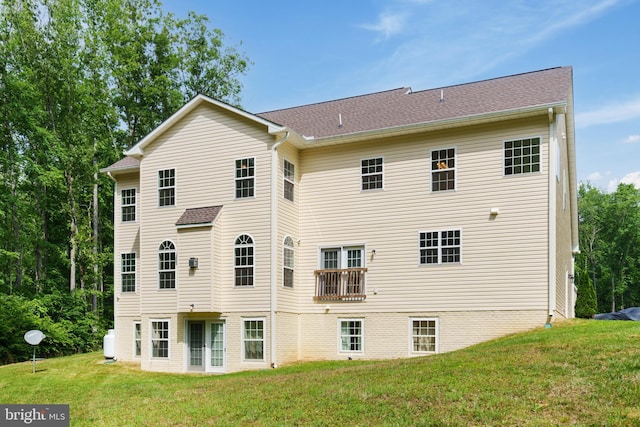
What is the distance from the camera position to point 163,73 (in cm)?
3456

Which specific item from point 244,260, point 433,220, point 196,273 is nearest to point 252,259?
point 244,260

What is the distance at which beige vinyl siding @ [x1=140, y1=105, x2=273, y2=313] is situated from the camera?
18.9m

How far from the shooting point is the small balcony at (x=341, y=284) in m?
19.0

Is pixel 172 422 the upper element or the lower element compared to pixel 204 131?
lower

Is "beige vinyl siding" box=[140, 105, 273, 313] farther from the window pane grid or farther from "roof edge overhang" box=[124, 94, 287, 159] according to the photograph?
the window pane grid

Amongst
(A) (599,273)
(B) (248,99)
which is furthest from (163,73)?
(A) (599,273)

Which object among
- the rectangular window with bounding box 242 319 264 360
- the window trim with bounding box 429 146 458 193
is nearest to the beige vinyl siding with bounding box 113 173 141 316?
the rectangular window with bounding box 242 319 264 360

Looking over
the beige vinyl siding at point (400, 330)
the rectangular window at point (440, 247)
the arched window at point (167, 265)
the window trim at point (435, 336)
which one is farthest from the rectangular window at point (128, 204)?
the window trim at point (435, 336)

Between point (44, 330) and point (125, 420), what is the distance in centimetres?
1880

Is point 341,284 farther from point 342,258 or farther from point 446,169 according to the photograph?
point 446,169

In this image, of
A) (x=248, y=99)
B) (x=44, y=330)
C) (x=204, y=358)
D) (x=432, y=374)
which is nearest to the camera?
(x=432, y=374)

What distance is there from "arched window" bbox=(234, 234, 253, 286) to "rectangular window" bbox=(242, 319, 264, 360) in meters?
1.23

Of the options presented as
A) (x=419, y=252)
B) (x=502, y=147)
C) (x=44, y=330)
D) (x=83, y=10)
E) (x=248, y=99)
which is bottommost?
(x=44, y=330)

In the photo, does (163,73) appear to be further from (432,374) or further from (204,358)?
(432,374)
